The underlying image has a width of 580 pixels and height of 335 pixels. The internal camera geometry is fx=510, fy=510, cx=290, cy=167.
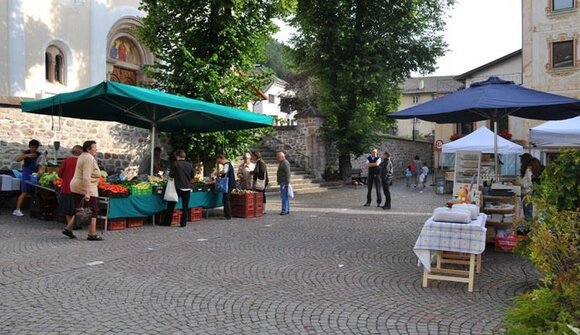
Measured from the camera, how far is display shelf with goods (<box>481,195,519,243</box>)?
323 inches

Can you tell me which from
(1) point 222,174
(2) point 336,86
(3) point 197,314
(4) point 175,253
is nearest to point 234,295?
(3) point 197,314

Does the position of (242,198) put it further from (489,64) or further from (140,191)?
(489,64)

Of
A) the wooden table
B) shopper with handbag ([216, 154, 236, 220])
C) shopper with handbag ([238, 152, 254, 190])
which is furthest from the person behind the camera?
shopper with handbag ([238, 152, 254, 190])

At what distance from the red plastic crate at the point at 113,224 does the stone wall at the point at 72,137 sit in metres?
3.56

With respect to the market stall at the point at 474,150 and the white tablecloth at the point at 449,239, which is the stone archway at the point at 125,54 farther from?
the white tablecloth at the point at 449,239

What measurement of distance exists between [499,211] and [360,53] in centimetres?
1511

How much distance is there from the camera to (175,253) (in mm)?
Answer: 7688

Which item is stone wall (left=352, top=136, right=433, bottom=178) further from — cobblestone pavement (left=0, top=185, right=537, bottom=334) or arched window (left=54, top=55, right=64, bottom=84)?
cobblestone pavement (left=0, top=185, right=537, bottom=334)

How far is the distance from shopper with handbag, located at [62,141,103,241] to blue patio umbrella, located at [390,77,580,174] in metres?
5.04

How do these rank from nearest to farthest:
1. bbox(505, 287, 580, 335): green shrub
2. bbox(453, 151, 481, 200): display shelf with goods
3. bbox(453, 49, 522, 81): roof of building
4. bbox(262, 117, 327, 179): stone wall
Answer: bbox(505, 287, 580, 335): green shrub < bbox(453, 151, 481, 200): display shelf with goods < bbox(262, 117, 327, 179): stone wall < bbox(453, 49, 522, 81): roof of building

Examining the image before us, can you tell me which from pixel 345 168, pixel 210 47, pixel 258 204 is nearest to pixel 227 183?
pixel 258 204

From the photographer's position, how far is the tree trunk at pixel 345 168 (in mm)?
24484

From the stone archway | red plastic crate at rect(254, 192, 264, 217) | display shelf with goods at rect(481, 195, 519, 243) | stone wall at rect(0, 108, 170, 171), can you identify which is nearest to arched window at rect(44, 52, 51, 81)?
the stone archway

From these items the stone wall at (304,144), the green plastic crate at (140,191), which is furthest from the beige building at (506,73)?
the green plastic crate at (140,191)
